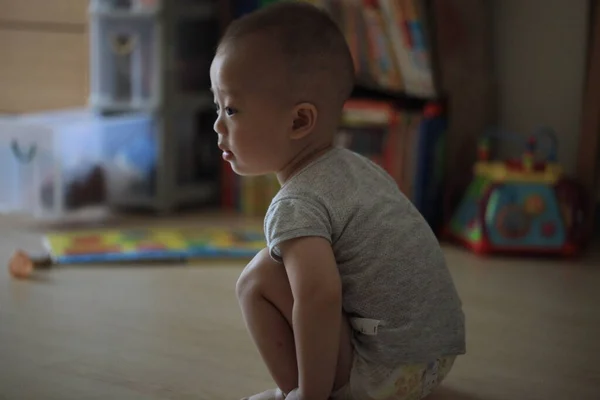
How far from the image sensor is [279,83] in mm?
1044

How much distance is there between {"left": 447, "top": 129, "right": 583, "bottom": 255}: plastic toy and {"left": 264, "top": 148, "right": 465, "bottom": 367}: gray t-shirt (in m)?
1.05

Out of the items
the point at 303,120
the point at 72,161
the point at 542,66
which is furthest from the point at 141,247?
the point at 542,66

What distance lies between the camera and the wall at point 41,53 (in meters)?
2.72

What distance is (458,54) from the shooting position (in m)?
2.32

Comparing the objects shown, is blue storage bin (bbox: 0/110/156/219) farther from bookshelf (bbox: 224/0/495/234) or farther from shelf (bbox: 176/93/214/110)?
bookshelf (bbox: 224/0/495/234)

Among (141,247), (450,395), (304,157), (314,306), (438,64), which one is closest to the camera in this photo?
(314,306)

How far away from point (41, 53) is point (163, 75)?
1.67ft

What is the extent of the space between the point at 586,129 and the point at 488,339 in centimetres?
94

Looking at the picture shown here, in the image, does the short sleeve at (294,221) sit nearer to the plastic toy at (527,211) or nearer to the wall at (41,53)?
the plastic toy at (527,211)

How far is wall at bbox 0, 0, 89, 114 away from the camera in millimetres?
2721

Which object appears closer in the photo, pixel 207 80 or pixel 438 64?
pixel 438 64

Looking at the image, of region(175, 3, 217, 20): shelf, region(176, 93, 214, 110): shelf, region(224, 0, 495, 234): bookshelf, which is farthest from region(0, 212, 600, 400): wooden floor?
region(175, 3, 217, 20): shelf

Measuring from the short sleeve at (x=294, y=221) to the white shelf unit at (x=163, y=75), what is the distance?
1533 mm

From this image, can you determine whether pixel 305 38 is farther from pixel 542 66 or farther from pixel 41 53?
pixel 41 53
